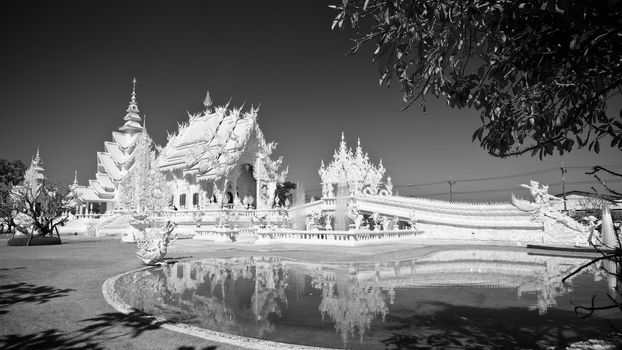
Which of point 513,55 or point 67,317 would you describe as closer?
point 513,55

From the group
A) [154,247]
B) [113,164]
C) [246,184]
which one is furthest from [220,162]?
[113,164]

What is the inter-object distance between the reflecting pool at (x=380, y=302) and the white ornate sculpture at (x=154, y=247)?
0.51 metres

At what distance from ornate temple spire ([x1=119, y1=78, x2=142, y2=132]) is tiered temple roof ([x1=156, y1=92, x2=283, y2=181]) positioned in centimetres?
1492

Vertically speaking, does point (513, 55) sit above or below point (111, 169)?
below

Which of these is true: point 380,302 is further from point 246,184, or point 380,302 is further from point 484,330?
point 246,184

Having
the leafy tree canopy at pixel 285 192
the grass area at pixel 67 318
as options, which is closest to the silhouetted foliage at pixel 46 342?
the grass area at pixel 67 318

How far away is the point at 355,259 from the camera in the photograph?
13.0 metres

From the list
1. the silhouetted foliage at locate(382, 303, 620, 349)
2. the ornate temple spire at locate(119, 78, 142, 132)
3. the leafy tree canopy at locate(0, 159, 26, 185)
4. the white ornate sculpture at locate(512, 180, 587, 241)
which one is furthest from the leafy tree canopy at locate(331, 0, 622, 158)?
the leafy tree canopy at locate(0, 159, 26, 185)

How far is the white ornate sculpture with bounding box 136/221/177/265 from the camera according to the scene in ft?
36.8

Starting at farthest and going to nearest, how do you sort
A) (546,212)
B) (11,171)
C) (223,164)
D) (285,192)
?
(285,192) → (11,171) → (223,164) → (546,212)

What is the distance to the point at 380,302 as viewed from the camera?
6.84 metres

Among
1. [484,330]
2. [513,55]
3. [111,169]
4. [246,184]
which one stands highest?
[111,169]

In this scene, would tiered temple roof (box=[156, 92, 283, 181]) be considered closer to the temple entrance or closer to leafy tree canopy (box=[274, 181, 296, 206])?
the temple entrance

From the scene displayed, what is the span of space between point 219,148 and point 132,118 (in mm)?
26788
